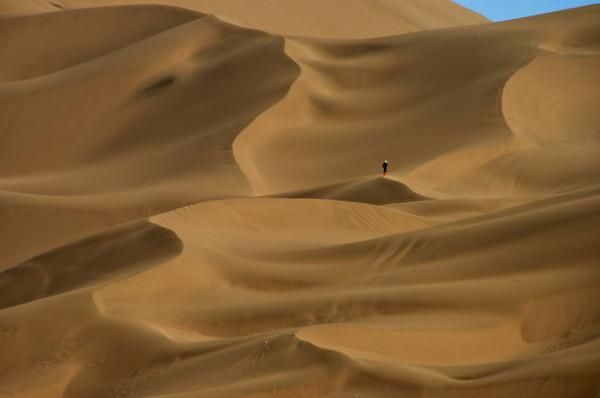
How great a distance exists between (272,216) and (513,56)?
6631 mm

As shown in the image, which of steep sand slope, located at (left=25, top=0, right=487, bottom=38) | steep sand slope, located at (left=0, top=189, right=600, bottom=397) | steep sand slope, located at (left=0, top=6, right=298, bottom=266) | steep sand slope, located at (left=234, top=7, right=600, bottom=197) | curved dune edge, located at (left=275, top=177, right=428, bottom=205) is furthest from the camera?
steep sand slope, located at (left=25, top=0, right=487, bottom=38)

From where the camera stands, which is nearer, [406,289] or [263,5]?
[406,289]

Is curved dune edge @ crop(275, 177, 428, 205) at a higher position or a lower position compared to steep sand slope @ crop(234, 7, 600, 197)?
lower

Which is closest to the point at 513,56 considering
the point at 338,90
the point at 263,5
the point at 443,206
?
the point at 338,90

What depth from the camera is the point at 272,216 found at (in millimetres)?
12859

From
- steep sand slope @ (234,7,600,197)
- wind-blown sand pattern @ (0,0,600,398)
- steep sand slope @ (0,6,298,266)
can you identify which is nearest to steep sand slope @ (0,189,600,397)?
wind-blown sand pattern @ (0,0,600,398)

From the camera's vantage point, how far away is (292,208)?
1303 cm

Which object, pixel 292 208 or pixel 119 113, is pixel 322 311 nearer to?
pixel 292 208

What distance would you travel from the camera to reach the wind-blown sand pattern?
27.9ft

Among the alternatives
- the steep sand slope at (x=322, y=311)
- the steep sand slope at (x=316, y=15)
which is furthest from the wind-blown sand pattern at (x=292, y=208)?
the steep sand slope at (x=316, y=15)

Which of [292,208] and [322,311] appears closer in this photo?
[322,311]

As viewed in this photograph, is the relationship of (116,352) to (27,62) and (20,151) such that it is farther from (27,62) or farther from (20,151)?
(27,62)

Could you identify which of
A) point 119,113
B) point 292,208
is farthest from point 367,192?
point 119,113

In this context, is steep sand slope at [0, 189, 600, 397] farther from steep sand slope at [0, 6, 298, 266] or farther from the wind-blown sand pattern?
steep sand slope at [0, 6, 298, 266]
